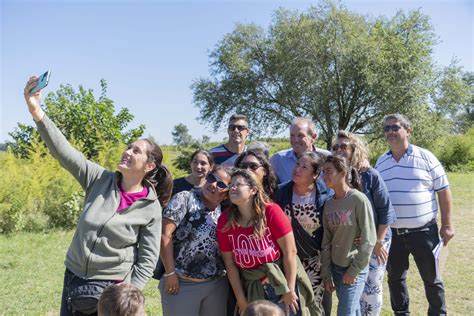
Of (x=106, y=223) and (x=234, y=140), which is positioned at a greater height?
(x=234, y=140)

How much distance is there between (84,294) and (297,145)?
207 centimetres

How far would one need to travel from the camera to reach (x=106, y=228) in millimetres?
2355

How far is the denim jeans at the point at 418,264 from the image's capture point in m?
3.89

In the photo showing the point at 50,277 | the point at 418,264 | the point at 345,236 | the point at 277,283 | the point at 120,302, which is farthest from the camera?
the point at 50,277

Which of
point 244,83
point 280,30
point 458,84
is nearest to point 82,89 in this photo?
point 244,83

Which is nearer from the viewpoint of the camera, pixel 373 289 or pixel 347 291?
pixel 347 291

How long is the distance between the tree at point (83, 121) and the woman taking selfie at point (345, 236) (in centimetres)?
1113

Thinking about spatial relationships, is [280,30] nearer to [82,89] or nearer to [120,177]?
[82,89]

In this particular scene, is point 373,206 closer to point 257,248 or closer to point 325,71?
point 257,248

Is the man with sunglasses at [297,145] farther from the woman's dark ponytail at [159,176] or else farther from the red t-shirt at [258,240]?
the woman's dark ponytail at [159,176]

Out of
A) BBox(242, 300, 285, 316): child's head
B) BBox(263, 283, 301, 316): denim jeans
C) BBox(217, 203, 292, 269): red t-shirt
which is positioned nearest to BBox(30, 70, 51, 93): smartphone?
BBox(217, 203, 292, 269): red t-shirt

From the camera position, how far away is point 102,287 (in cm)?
235

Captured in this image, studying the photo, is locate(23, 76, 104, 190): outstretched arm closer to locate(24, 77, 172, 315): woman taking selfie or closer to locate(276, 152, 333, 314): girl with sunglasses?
locate(24, 77, 172, 315): woman taking selfie

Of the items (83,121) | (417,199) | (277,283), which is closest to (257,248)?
(277,283)
